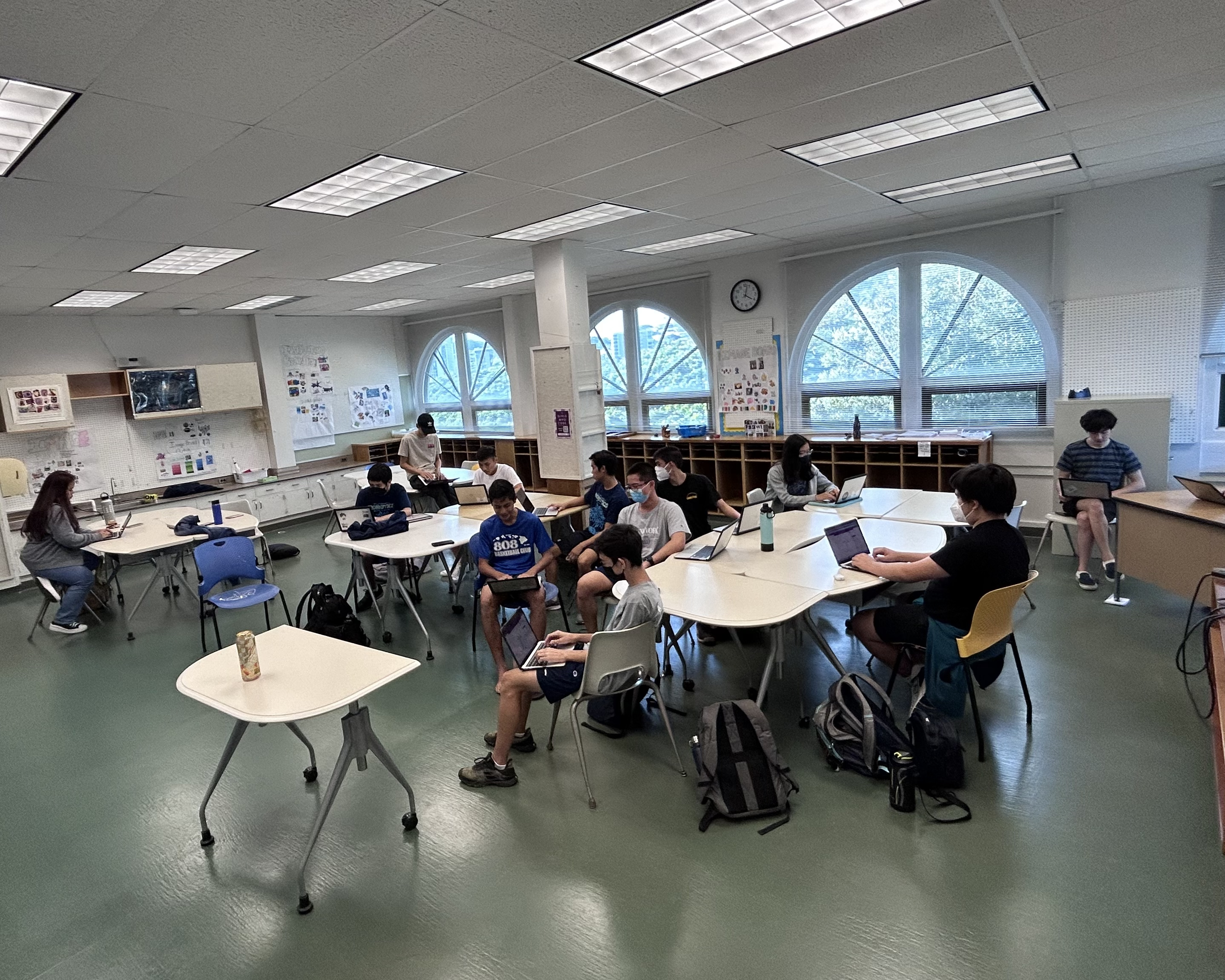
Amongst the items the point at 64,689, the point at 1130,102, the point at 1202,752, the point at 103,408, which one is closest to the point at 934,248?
the point at 1130,102

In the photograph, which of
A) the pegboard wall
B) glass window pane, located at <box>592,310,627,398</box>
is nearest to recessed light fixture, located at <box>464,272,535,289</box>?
glass window pane, located at <box>592,310,627,398</box>

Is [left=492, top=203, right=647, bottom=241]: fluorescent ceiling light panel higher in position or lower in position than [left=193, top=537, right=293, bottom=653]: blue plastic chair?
higher

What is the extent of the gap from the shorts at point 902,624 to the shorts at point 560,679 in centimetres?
164

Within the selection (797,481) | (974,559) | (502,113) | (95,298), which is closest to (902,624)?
(974,559)

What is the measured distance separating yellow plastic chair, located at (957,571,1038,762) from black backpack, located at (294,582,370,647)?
3.65 metres

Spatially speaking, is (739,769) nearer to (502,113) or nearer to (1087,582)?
(502,113)

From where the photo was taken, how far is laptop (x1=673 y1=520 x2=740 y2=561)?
4164mm

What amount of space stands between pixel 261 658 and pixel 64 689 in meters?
3.01

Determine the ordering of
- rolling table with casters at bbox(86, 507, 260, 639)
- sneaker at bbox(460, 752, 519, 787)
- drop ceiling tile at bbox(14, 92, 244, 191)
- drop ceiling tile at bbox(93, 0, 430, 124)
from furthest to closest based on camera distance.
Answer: rolling table with casters at bbox(86, 507, 260, 639)
sneaker at bbox(460, 752, 519, 787)
drop ceiling tile at bbox(14, 92, 244, 191)
drop ceiling tile at bbox(93, 0, 430, 124)

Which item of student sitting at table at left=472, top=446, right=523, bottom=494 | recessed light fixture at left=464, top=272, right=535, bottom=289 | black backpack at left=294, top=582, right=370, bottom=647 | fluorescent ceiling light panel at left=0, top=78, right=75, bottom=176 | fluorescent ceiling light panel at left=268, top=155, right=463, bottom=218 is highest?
recessed light fixture at left=464, top=272, right=535, bottom=289

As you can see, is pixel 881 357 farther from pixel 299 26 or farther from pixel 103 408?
pixel 103 408

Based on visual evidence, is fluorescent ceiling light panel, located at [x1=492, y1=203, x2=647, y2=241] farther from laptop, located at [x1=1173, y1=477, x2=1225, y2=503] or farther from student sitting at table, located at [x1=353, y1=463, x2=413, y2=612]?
laptop, located at [x1=1173, y1=477, x2=1225, y2=503]

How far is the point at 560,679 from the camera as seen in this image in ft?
10.3

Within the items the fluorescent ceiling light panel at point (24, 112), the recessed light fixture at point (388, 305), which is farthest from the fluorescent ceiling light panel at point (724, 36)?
the recessed light fixture at point (388, 305)
